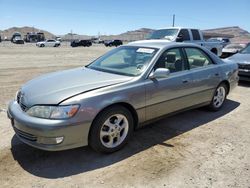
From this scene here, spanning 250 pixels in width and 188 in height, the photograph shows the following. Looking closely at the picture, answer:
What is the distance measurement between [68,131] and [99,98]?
1.85ft

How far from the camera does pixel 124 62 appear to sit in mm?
4414

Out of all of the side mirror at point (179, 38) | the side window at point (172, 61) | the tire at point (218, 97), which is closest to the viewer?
the side window at point (172, 61)

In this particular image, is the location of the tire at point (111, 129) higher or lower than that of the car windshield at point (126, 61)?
lower

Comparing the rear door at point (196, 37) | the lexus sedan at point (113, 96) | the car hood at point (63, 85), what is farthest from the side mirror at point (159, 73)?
the rear door at point (196, 37)

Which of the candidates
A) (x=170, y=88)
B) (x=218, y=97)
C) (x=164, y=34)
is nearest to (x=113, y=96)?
(x=170, y=88)

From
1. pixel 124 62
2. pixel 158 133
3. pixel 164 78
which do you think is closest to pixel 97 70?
pixel 124 62

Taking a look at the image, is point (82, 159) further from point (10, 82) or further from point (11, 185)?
point (10, 82)

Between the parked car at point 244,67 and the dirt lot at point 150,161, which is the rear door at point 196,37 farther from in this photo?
the dirt lot at point 150,161

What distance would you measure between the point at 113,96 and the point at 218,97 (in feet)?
9.85

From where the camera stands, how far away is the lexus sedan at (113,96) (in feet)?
10.1

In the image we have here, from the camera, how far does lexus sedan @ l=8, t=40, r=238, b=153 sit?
3086 mm

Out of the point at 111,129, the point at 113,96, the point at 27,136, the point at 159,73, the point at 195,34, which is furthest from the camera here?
the point at 195,34

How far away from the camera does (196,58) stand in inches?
192

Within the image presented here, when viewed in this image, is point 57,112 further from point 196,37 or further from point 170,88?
point 196,37
